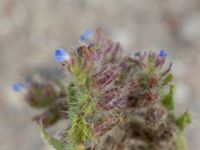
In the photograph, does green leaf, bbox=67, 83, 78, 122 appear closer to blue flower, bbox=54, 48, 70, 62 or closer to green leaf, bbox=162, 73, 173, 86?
blue flower, bbox=54, 48, 70, 62

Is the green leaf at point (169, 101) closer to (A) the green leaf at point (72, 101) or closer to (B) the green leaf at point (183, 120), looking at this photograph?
(B) the green leaf at point (183, 120)

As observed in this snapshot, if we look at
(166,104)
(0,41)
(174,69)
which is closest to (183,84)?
(174,69)

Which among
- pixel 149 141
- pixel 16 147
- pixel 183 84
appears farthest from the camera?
pixel 183 84

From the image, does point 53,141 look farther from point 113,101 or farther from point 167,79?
point 167,79

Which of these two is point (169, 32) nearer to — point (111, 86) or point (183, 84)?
point (183, 84)

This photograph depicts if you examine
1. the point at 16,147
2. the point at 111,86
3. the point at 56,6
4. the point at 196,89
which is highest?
the point at 56,6

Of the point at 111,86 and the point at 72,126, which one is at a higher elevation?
the point at 111,86

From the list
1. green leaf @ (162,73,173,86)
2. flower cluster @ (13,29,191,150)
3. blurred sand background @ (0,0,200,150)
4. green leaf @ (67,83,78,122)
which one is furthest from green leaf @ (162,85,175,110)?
blurred sand background @ (0,0,200,150)
